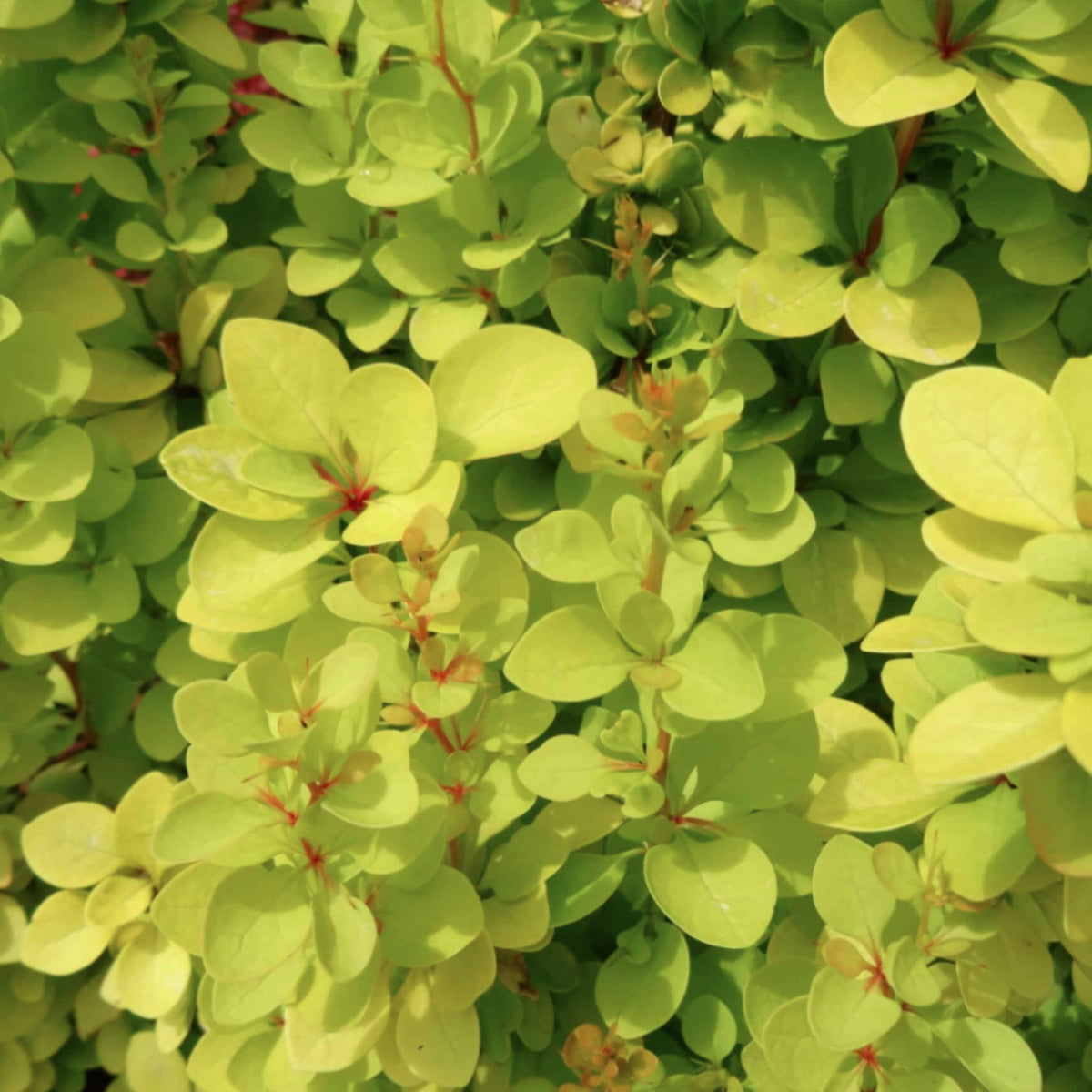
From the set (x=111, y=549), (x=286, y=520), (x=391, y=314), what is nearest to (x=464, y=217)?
(x=391, y=314)

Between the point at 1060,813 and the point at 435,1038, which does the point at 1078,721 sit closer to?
the point at 1060,813

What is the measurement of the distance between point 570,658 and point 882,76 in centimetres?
35

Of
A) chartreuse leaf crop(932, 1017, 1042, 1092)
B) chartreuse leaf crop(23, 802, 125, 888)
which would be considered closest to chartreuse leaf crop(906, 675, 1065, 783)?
chartreuse leaf crop(932, 1017, 1042, 1092)

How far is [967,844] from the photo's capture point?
54 centimetres

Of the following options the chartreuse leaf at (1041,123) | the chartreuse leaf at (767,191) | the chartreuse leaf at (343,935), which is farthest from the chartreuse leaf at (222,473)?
the chartreuse leaf at (1041,123)

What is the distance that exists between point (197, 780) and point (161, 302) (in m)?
0.51

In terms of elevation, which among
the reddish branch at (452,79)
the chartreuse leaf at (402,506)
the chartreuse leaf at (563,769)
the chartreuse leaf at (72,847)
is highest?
the reddish branch at (452,79)

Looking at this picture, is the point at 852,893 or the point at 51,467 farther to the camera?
the point at 51,467

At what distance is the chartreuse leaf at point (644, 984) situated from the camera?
640 millimetres

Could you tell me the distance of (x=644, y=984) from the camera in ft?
2.18

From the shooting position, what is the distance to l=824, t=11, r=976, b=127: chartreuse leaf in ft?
1.84

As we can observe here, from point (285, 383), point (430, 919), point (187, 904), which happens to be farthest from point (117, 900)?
point (285, 383)

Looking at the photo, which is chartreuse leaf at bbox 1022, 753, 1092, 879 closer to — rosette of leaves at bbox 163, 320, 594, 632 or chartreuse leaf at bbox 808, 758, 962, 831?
chartreuse leaf at bbox 808, 758, 962, 831

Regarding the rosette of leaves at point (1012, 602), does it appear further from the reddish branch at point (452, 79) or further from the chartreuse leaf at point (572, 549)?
the reddish branch at point (452, 79)
